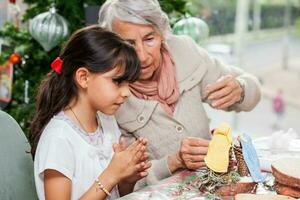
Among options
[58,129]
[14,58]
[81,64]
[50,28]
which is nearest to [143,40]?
[81,64]

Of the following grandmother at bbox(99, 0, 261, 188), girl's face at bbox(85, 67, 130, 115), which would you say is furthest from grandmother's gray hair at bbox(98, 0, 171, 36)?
girl's face at bbox(85, 67, 130, 115)

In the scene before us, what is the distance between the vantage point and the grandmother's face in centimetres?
160

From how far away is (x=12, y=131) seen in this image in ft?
4.77

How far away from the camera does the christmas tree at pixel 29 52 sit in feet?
8.01

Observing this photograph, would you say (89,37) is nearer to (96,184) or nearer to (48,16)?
(96,184)

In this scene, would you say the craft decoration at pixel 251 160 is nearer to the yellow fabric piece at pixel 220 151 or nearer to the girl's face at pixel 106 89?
the yellow fabric piece at pixel 220 151

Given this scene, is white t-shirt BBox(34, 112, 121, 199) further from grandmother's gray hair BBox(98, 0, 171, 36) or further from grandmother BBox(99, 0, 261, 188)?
grandmother's gray hair BBox(98, 0, 171, 36)

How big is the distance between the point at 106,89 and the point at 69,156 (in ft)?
0.68

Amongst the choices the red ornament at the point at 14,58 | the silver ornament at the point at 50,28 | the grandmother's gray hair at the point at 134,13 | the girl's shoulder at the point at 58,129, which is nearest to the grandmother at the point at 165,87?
the grandmother's gray hair at the point at 134,13

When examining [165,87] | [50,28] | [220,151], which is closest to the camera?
[220,151]

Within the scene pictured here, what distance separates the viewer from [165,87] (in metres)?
1.70

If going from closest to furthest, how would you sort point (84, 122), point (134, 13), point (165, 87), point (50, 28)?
point (84, 122), point (134, 13), point (165, 87), point (50, 28)

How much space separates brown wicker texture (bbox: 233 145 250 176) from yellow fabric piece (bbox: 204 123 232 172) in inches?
2.1

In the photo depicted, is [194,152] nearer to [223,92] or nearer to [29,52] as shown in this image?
[223,92]
